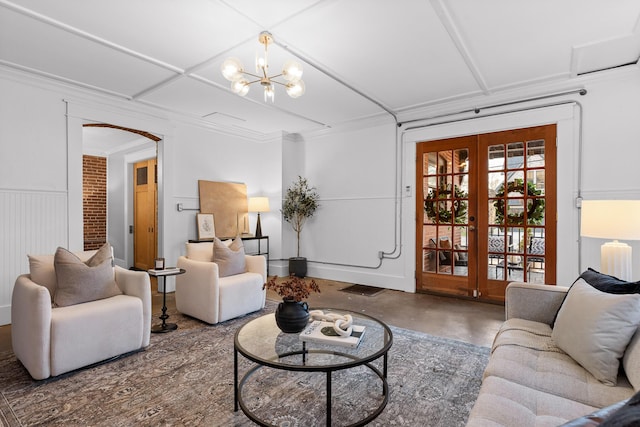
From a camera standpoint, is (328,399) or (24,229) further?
(24,229)

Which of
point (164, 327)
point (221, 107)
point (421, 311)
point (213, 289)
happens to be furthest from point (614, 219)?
point (221, 107)

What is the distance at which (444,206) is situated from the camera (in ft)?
15.5

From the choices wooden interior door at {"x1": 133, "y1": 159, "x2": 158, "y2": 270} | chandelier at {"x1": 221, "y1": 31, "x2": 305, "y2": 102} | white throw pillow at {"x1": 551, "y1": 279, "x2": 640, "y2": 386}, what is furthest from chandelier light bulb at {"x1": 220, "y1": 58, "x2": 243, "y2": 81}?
wooden interior door at {"x1": 133, "y1": 159, "x2": 158, "y2": 270}

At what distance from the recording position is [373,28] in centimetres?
274

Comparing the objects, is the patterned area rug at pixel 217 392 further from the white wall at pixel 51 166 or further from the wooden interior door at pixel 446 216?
the wooden interior door at pixel 446 216

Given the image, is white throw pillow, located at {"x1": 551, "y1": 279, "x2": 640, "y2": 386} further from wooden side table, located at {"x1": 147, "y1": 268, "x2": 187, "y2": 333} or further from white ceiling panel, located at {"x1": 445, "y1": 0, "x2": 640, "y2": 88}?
wooden side table, located at {"x1": 147, "y1": 268, "x2": 187, "y2": 333}

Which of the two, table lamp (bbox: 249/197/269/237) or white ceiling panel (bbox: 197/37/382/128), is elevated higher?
white ceiling panel (bbox: 197/37/382/128)

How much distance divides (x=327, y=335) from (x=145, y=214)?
18.1 ft

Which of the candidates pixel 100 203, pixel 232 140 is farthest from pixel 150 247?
pixel 232 140

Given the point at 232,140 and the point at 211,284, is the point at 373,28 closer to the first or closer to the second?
the point at 211,284

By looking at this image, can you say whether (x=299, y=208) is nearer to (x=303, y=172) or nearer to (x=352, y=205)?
(x=303, y=172)

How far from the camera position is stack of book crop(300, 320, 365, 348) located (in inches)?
78.5

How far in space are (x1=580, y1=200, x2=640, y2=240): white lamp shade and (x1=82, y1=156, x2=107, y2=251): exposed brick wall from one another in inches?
307

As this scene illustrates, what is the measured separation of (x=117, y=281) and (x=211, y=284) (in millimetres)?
822
